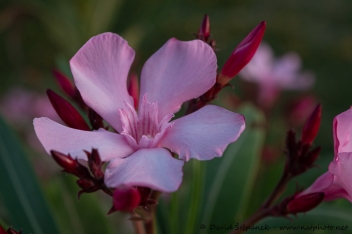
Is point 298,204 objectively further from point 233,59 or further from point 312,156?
point 233,59

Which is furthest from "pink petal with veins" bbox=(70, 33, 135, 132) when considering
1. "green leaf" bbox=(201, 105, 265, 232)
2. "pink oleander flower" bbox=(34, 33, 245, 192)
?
"green leaf" bbox=(201, 105, 265, 232)

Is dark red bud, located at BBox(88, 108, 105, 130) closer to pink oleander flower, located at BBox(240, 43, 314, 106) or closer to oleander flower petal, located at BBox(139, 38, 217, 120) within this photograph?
oleander flower petal, located at BBox(139, 38, 217, 120)

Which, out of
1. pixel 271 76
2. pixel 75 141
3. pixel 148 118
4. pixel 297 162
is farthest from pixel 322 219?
pixel 271 76

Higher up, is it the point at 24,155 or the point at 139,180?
the point at 139,180

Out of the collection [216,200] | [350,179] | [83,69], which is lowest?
[216,200]

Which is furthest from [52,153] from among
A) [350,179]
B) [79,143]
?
[350,179]

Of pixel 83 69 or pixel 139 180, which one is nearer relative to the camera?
pixel 139 180

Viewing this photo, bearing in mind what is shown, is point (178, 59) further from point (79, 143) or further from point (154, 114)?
point (79, 143)

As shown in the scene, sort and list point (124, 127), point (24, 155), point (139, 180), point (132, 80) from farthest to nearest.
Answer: point (24, 155) → point (132, 80) → point (124, 127) → point (139, 180)
